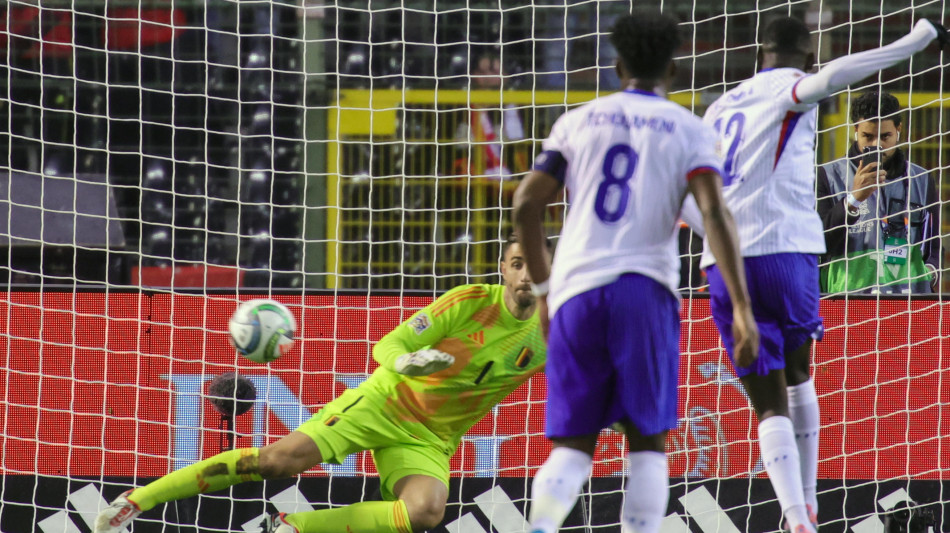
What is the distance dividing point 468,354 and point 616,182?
5.66 ft

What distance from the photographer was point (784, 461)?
3443 mm

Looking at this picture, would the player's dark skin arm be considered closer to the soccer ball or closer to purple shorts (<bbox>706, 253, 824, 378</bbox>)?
purple shorts (<bbox>706, 253, 824, 378</bbox>)

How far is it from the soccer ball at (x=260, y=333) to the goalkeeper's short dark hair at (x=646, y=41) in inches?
75.9

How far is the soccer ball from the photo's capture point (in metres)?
4.41

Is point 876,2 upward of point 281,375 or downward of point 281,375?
upward

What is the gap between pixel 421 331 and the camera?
14.7ft

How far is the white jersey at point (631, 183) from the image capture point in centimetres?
298

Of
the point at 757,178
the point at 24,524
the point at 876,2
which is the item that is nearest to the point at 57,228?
the point at 24,524

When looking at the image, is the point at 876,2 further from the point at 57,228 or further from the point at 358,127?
the point at 57,228

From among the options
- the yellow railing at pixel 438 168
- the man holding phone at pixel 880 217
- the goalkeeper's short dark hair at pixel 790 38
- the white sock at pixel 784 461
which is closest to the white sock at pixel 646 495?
the white sock at pixel 784 461

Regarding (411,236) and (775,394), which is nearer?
(775,394)

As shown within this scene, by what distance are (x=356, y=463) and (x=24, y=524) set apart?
5.05 feet

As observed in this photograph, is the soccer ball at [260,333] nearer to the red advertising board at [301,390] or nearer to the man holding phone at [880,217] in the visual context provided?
the red advertising board at [301,390]

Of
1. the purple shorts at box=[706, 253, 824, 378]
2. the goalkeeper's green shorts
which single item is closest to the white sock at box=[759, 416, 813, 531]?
the purple shorts at box=[706, 253, 824, 378]
